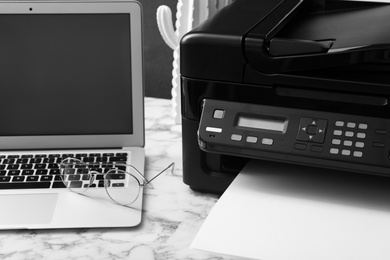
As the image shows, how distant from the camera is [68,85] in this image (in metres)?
1.16

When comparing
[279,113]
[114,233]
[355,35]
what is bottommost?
[114,233]

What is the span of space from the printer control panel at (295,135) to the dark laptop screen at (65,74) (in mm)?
261

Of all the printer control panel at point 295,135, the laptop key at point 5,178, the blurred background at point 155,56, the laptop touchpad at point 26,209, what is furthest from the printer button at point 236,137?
the blurred background at point 155,56

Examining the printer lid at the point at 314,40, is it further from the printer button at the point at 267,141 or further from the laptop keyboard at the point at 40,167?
the laptop keyboard at the point at 40,167

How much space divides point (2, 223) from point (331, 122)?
0.52 metres

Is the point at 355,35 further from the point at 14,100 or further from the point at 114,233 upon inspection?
the point at 14,100

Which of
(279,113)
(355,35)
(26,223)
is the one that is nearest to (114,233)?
(26,223)

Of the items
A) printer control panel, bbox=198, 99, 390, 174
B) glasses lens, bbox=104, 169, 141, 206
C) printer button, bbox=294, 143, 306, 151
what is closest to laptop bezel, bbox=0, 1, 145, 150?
glasses lens, bbox=104, 169, 141, 206

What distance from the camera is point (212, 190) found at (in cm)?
104

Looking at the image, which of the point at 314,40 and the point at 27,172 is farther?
the point at 27,172

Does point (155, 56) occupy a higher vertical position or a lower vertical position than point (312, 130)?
lower

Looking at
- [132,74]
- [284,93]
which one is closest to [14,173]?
[132,74]

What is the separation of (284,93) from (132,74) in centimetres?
35

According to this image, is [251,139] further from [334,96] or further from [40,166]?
[40,166]
